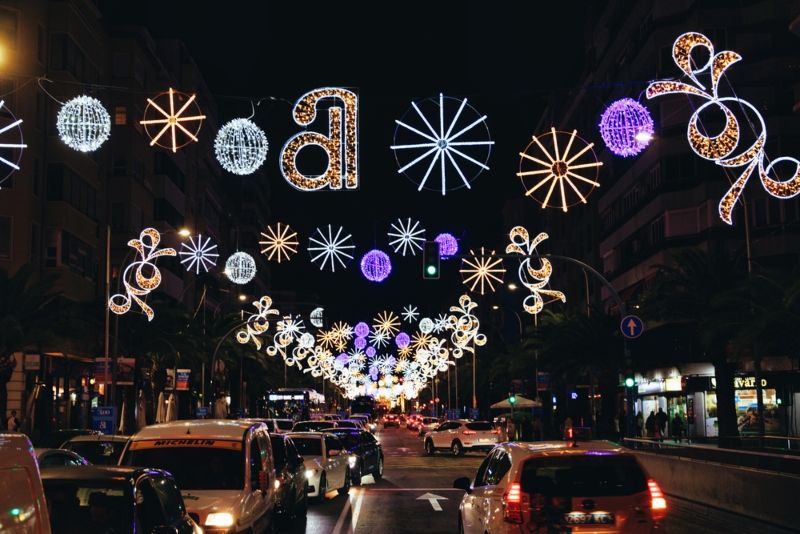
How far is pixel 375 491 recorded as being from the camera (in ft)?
96.1

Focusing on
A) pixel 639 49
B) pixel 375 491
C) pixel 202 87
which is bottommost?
pixel 375 491

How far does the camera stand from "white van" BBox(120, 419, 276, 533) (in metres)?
13.2

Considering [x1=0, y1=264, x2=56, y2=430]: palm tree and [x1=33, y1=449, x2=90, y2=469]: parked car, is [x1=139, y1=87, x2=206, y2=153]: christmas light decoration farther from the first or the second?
[x1=0, y1=264, x2=56, y2=430]: palm tree

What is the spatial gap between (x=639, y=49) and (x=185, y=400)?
148 feet

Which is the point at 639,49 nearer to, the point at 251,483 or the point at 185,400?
the point at 185,400

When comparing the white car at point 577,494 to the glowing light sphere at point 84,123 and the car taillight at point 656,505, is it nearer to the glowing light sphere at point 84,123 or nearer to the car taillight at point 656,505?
the car taillight at point 656,505

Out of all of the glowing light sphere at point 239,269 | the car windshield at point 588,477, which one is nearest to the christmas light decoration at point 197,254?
the glowing light sphere at point 239,269

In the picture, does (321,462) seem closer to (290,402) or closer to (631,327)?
(631,327)

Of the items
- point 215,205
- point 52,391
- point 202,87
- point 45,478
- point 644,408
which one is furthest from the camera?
point 215,205

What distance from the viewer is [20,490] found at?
5.82 metres

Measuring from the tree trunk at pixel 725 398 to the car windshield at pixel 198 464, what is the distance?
28957 millimetres

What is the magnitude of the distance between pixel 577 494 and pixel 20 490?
6584mm

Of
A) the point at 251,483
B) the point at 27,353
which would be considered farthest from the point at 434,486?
the point at 27,353

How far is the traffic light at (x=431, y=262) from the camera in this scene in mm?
31906
